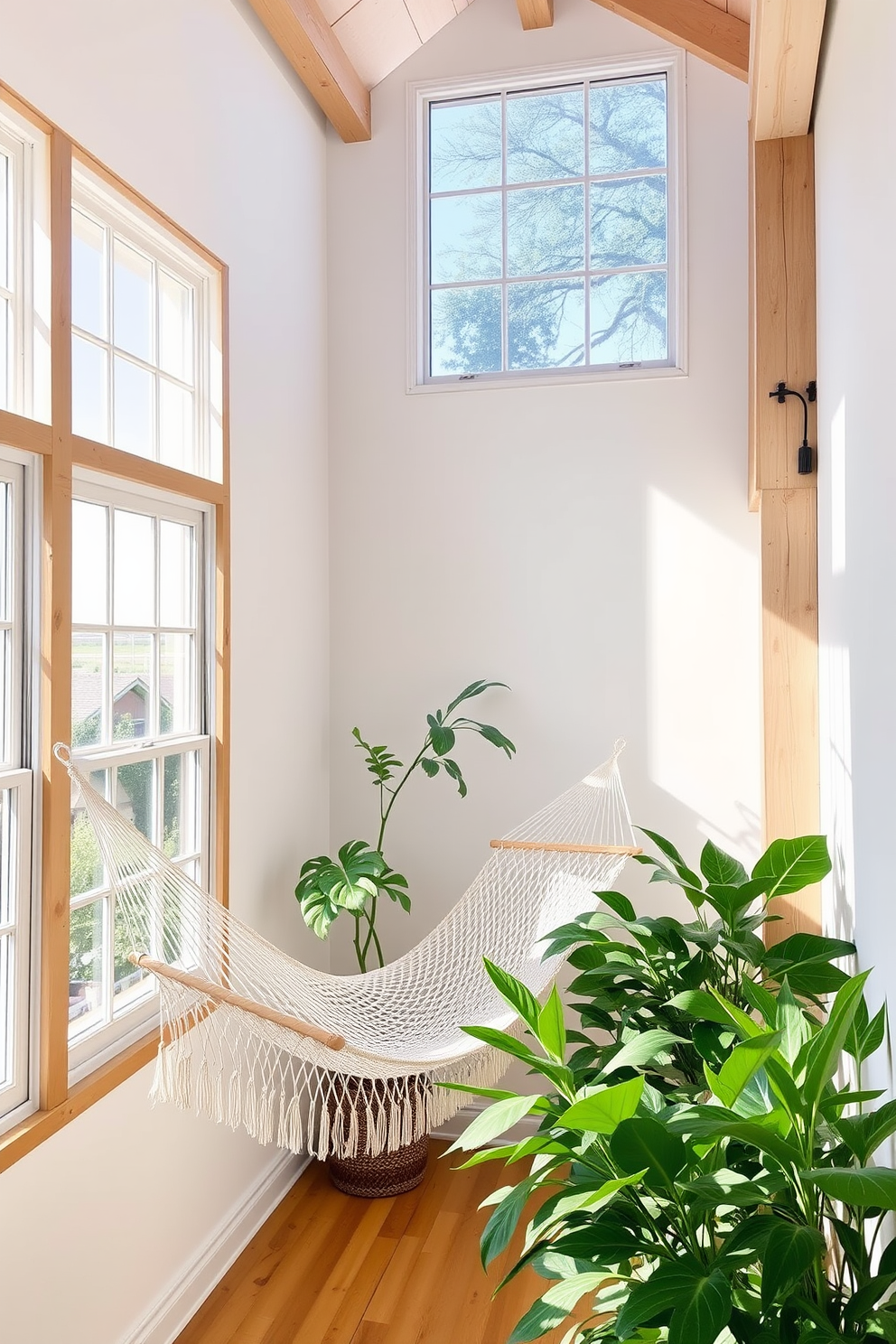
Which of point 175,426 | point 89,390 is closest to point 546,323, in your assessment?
point 175,426

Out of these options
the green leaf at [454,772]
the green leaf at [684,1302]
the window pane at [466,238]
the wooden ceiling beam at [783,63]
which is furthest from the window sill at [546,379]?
the green leaf at [684,1302]

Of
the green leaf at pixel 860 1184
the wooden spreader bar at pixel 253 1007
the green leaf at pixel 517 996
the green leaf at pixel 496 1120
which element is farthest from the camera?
the wooden spreader bar at pixel 253 1007

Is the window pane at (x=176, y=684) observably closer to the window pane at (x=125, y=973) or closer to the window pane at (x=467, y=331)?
the window pane at (x=125, y=973)

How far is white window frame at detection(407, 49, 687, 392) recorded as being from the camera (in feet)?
9.14

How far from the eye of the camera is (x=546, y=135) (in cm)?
295

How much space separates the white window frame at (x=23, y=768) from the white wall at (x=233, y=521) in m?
0.17

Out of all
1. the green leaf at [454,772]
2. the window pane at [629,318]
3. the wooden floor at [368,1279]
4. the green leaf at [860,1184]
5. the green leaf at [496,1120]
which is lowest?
the wooden floor at [368,1279]

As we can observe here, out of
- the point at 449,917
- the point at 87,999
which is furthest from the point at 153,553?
the point at 449,917

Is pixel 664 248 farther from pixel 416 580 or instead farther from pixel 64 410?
pixel 64 410

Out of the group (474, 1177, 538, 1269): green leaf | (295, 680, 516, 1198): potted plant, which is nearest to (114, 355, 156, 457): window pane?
(295, 680, 516, 1198): potted plant

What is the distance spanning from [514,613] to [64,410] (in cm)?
151

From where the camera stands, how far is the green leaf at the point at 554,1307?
3.03 feet

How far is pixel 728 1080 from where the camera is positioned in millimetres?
751

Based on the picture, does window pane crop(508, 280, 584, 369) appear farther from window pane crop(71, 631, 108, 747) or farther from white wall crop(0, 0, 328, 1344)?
window pane crop(71, 631, 108, 747)
